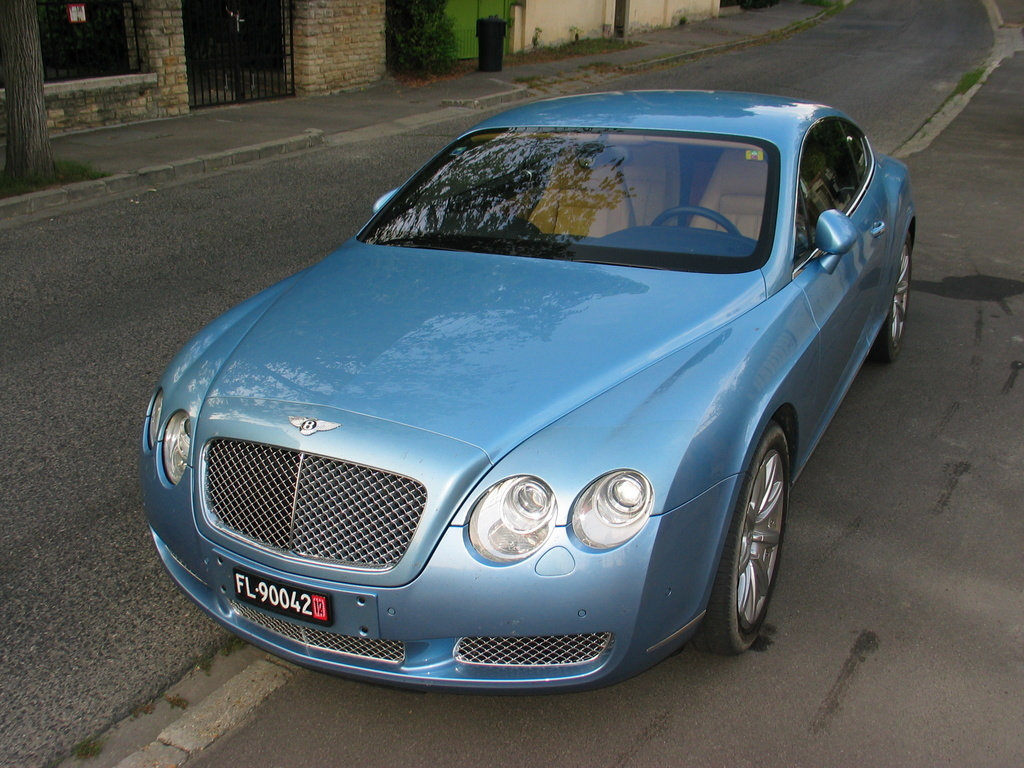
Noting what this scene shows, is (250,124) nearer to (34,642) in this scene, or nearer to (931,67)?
(34,642)

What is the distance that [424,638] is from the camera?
9.04 feet

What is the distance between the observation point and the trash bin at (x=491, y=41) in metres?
20.2

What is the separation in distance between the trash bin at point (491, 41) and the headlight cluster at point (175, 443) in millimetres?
18349

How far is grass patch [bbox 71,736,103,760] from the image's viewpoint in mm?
2922

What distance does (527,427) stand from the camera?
2.87 meters

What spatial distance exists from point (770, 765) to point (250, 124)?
1313 cm

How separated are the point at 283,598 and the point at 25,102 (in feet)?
30.3

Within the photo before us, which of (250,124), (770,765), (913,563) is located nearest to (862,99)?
(250,124)

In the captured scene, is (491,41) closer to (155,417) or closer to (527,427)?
(155,417)

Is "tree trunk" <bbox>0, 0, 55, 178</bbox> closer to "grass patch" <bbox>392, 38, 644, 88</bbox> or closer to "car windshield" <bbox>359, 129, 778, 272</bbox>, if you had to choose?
"car windshield" <bbox>359, 129, 778, 272</bbox>

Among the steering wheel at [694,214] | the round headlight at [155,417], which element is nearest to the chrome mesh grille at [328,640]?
the round headlight at [155,417]

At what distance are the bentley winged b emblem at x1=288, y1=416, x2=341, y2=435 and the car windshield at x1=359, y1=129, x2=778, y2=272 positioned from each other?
140cm

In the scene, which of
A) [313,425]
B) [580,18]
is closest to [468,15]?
[580,18]

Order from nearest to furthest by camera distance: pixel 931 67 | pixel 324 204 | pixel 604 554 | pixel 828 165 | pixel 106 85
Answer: pixel 604 554 < pixel 828 165 < pixel 324 204 < pixel 106 85 < pixel 931 67
